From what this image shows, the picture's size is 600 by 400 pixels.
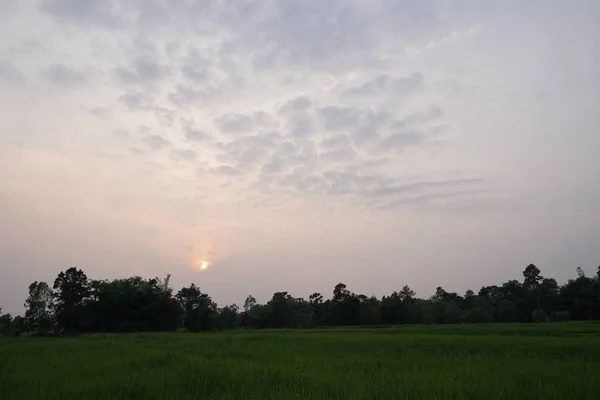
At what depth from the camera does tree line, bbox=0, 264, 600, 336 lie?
6969cm

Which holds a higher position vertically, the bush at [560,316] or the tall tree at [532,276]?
the tall tree at [532,276]

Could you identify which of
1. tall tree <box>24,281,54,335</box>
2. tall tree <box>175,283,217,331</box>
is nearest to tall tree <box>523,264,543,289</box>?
tall tree <box>175,283,217,331</box>

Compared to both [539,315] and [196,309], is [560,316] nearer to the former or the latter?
[539,315]

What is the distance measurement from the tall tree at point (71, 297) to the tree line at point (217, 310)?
5.7 inches

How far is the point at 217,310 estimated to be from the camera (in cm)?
8269

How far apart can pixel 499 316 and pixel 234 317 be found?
54.7 m

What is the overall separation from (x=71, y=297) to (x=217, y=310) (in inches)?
1028

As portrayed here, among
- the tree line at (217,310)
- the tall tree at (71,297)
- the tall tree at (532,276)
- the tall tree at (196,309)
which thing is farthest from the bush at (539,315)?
the tall tree at (71,297)

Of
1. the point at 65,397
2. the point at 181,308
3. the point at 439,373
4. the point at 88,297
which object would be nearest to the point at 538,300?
the point at 181,308

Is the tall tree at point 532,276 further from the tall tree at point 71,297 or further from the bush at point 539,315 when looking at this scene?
the tall tree at point 71,297

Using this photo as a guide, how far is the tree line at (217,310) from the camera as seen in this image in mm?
69688

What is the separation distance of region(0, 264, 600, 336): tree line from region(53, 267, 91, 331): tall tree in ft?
0.48

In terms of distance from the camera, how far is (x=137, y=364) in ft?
37.3

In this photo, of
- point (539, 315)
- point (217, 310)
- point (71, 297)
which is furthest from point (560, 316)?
point (71, 297)
